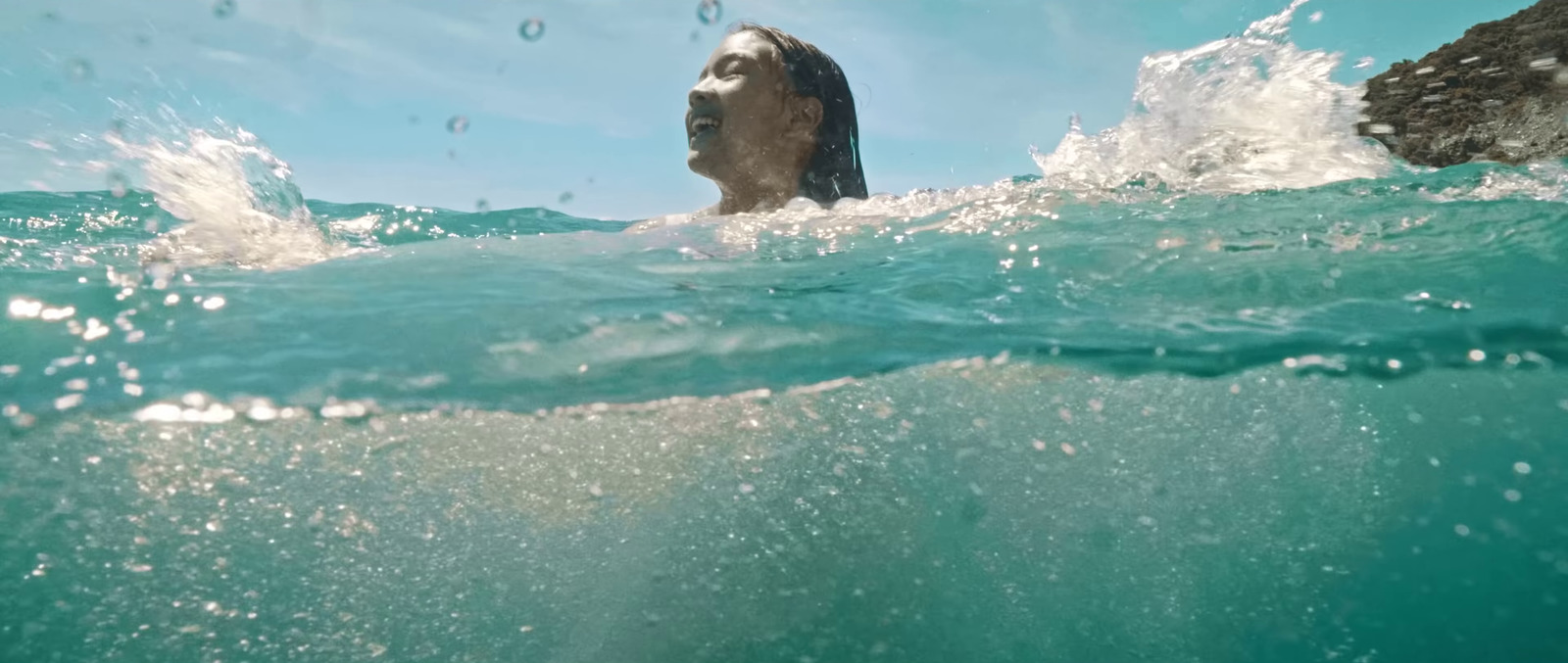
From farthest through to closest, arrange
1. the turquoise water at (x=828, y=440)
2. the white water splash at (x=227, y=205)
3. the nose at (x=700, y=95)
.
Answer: the nose at (x=700, y=95) < the white water splash at (x=227, y=205) < the turquoise water at (x=828, y=440)

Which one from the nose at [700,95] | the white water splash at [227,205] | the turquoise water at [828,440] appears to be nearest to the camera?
the turquoise water at [828,440]

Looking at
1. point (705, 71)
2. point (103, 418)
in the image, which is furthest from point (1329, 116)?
point (103, 418)

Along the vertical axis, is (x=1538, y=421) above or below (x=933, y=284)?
below

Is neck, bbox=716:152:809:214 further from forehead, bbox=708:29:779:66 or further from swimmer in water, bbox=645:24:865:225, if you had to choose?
forehead, bbox=708:29:779:66

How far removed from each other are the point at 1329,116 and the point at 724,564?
4.70 meters

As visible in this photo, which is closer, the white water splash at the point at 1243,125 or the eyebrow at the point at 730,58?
the white water splash at the point at 1243,125

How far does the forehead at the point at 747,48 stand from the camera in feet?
25.3

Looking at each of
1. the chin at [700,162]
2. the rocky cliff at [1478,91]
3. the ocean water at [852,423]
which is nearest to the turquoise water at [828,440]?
the ocean water at [852,423]

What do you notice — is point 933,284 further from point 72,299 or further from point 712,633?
point 72,299

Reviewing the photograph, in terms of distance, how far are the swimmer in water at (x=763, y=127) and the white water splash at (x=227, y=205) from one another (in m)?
2.83

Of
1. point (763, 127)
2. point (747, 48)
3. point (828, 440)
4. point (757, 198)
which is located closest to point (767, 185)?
point (757, 198)

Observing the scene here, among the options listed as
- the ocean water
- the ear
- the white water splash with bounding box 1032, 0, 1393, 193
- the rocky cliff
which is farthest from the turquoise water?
the rocky cliff

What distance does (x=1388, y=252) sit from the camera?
17.5 feet

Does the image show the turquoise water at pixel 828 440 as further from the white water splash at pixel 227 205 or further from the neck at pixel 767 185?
the neck at pixel 767 185
